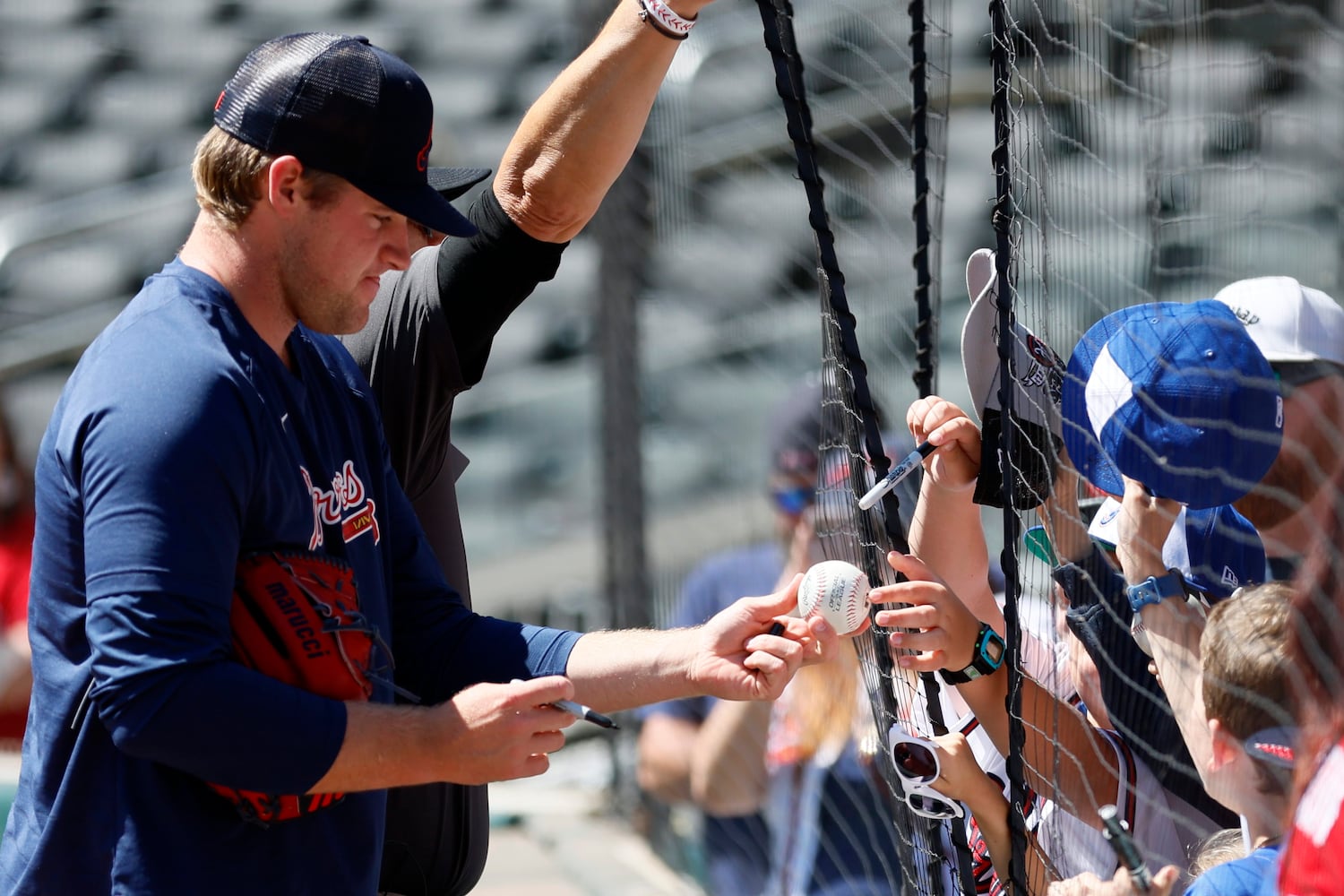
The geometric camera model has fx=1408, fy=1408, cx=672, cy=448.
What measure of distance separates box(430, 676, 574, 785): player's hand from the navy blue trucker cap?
0.52 m

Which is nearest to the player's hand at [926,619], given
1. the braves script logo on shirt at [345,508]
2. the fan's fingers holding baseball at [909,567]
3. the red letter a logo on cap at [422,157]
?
the fan's fingers holding baseball at [909,567]

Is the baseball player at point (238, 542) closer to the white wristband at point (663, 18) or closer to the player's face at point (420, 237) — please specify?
the player's face at point (420, 237)

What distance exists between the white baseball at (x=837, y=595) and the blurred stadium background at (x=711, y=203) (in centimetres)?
38

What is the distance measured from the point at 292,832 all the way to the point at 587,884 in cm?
247

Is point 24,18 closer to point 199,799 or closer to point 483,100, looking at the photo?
point 483,100

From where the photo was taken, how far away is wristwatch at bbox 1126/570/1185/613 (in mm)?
1745

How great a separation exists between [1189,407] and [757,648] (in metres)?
0.60

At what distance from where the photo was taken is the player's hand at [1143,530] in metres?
1.76

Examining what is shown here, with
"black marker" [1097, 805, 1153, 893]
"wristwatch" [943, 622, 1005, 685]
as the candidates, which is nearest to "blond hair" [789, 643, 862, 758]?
"wristwatch" [943, 622, 1005, 685]

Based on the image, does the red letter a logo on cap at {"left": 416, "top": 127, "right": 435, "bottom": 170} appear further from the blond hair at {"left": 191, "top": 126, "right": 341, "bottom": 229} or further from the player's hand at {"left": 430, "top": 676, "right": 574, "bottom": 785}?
the player's hand at {"left": 430, "top": 676, "right": 574, "bottom": 785}

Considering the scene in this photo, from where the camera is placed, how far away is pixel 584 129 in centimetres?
191

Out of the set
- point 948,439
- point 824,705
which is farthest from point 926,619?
point 824,705

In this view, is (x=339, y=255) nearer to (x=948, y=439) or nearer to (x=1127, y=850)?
(x=948, y=439)

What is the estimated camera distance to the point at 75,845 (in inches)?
56.1
